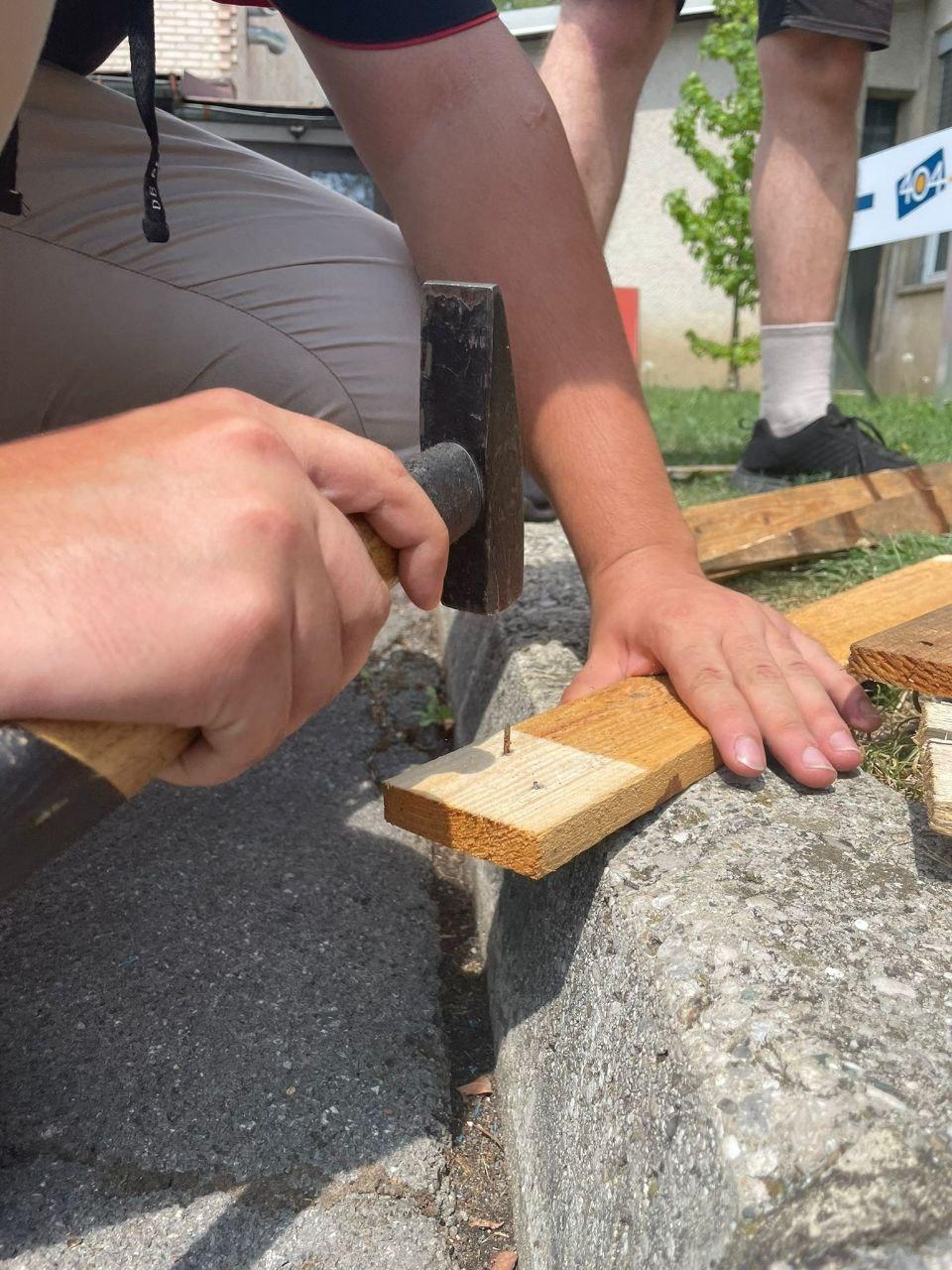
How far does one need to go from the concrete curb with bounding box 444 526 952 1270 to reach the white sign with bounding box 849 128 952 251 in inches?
220

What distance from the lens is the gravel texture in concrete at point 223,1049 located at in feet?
3.51

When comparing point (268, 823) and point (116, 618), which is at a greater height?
point (116, 618)

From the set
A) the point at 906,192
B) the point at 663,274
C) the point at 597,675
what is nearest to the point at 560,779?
the point at 597,675

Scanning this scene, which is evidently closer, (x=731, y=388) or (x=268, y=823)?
(x=268, y=823)

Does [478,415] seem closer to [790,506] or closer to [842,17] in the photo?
[790,506]

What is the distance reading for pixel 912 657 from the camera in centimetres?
111

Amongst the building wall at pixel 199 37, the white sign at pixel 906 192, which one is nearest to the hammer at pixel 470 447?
the white sign at pixel 906 192

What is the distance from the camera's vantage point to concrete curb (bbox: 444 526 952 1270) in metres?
0.70

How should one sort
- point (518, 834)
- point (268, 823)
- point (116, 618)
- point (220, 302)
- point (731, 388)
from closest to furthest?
point (116, 618) → point (518, 834) → point (268, 823) → point (220, 302) → point (731, 388)

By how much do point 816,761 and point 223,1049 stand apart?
2.54 ft

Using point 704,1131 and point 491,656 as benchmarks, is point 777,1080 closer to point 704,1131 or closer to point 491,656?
point 704,1131

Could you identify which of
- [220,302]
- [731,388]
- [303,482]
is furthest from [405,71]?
[731,388]

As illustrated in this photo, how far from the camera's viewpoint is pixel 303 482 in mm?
763

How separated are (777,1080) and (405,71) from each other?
1.44 metres
